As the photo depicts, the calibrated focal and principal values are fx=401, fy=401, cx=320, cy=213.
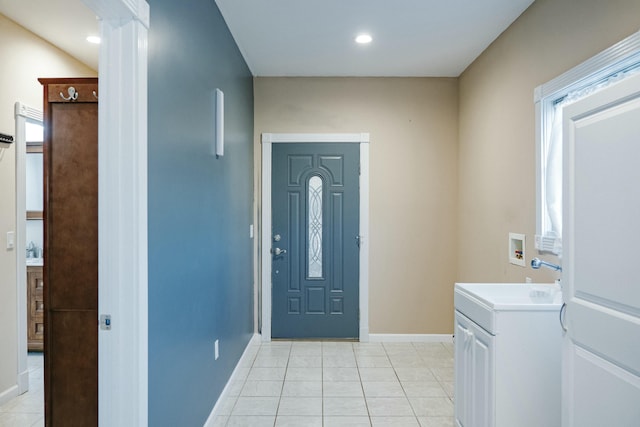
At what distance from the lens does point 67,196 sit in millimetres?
1818

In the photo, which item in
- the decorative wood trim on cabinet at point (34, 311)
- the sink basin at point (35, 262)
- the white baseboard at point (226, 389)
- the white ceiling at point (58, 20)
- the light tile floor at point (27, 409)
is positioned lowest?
the light tile floor at point (27, 409)

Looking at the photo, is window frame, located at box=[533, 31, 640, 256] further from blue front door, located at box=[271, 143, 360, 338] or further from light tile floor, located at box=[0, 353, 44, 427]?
light tile floor, located at box=[0, 353, 44, 427]

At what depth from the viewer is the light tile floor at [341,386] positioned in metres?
2.59

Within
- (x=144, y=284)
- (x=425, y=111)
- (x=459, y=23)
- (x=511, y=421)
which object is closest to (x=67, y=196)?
(x=144, y=284)

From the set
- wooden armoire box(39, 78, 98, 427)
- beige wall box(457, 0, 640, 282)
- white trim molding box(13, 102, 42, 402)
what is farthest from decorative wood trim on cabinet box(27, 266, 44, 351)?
beige wall box(457, 0, 640, 282)

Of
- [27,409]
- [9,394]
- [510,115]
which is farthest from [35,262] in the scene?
[510,115]

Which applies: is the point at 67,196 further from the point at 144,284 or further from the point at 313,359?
the point at 313,359

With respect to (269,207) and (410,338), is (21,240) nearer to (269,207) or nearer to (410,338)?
(269,207)

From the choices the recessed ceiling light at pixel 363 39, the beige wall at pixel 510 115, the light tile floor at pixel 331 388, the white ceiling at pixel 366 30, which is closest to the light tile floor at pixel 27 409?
the light tile floor at pixel 331 388

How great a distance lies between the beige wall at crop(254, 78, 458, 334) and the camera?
13.4 feet

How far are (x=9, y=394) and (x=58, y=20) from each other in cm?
257

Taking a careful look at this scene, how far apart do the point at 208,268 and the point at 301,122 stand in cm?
213

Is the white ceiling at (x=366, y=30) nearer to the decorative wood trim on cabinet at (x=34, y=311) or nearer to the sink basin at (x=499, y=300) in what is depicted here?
the sink basin at (x=499, y=300)

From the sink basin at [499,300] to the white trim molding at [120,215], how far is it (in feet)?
4.94
